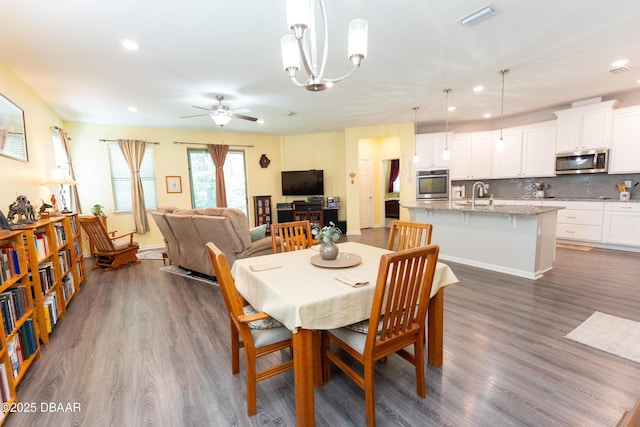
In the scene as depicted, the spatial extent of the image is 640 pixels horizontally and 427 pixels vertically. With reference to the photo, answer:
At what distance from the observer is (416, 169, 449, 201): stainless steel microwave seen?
6.79m

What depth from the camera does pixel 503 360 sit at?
6.95ft

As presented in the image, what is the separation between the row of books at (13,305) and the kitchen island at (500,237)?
4.96 meters

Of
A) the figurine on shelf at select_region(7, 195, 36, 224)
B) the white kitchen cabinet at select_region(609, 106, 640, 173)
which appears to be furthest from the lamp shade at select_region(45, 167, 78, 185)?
the white kitchen cabinet at select_region(609, 106, 640, 173)

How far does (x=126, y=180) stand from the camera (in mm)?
6215

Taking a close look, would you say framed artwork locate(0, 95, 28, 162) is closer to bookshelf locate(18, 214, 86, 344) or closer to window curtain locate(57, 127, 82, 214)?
bookshelf locate(18, 214, 86, 344)

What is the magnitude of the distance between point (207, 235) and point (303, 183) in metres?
4.35

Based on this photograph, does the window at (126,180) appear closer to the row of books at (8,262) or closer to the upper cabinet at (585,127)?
the row of books at (8,262)

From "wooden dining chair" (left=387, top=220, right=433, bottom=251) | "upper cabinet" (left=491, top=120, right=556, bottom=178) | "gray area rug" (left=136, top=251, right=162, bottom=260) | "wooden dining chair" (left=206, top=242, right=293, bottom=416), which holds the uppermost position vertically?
"upper cabinet" (left=491, top=120, right=556, bottom=178)

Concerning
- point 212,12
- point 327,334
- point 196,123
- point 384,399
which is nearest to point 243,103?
point 196,123

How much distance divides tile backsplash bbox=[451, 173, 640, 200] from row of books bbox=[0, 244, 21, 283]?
7.96m

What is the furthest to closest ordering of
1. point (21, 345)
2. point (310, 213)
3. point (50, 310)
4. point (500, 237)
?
point (310, 213), point (500, 237), point (50, 310), point (21, 345)

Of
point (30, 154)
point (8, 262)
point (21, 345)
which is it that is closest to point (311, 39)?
point (8, 262)

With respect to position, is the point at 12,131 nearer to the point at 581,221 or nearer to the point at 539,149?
the point at 539,149

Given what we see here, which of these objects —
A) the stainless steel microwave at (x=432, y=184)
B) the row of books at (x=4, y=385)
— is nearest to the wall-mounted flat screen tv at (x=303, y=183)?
the stainless steel microwave at (x=432, y=184)
